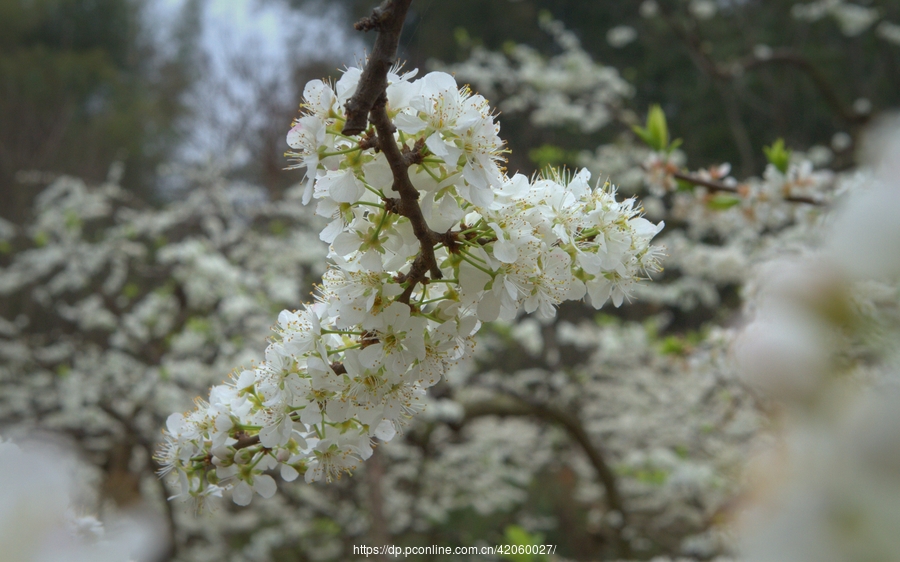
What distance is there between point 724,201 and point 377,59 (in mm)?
1950

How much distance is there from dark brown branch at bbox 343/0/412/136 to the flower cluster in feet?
0.17

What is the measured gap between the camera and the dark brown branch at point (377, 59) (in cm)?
73

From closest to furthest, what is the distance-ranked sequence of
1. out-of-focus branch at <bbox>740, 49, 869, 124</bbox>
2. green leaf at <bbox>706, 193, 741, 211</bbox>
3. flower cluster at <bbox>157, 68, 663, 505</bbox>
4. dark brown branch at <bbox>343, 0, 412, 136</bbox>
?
1. dark brown branch at <bbox>343, 0, 412, 136</bbox>
2. flower cluster at <bbox>157, 68, 663, 505</bbox>
3. green leaf at <bbox>706, 193, 741, 211</bbox>
4. out-of-focus branch at <bbox>740, 49, 869, 124</bbox>

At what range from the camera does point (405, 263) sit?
0.93 metres

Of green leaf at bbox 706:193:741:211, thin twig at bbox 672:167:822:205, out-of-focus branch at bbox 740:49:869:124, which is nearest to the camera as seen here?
thin twig at bbox 672:167:822:205

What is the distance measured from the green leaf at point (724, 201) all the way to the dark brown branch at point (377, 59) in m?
1.91

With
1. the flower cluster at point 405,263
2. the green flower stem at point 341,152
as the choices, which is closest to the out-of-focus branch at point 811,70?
the flower cluster at point 405,263

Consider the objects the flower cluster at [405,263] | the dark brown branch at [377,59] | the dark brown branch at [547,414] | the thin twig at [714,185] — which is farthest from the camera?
the dark brown branch at [547,414]

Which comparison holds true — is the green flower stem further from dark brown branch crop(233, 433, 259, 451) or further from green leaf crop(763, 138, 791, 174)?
green leaf crop(763, 138, 791, 174)

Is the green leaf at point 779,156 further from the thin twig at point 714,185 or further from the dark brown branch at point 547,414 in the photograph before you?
the dark brown branch at point 547,414

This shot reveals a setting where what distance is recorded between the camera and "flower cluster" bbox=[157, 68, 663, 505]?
2.78 feet

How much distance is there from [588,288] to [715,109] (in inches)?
447

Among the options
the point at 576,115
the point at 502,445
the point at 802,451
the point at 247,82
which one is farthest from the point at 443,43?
the point at 802,451

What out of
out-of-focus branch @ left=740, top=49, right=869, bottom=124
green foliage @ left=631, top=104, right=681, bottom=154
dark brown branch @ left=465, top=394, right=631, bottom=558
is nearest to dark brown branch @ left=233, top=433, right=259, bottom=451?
green foliage @ left=631, top=104, right=681, bottom=154
